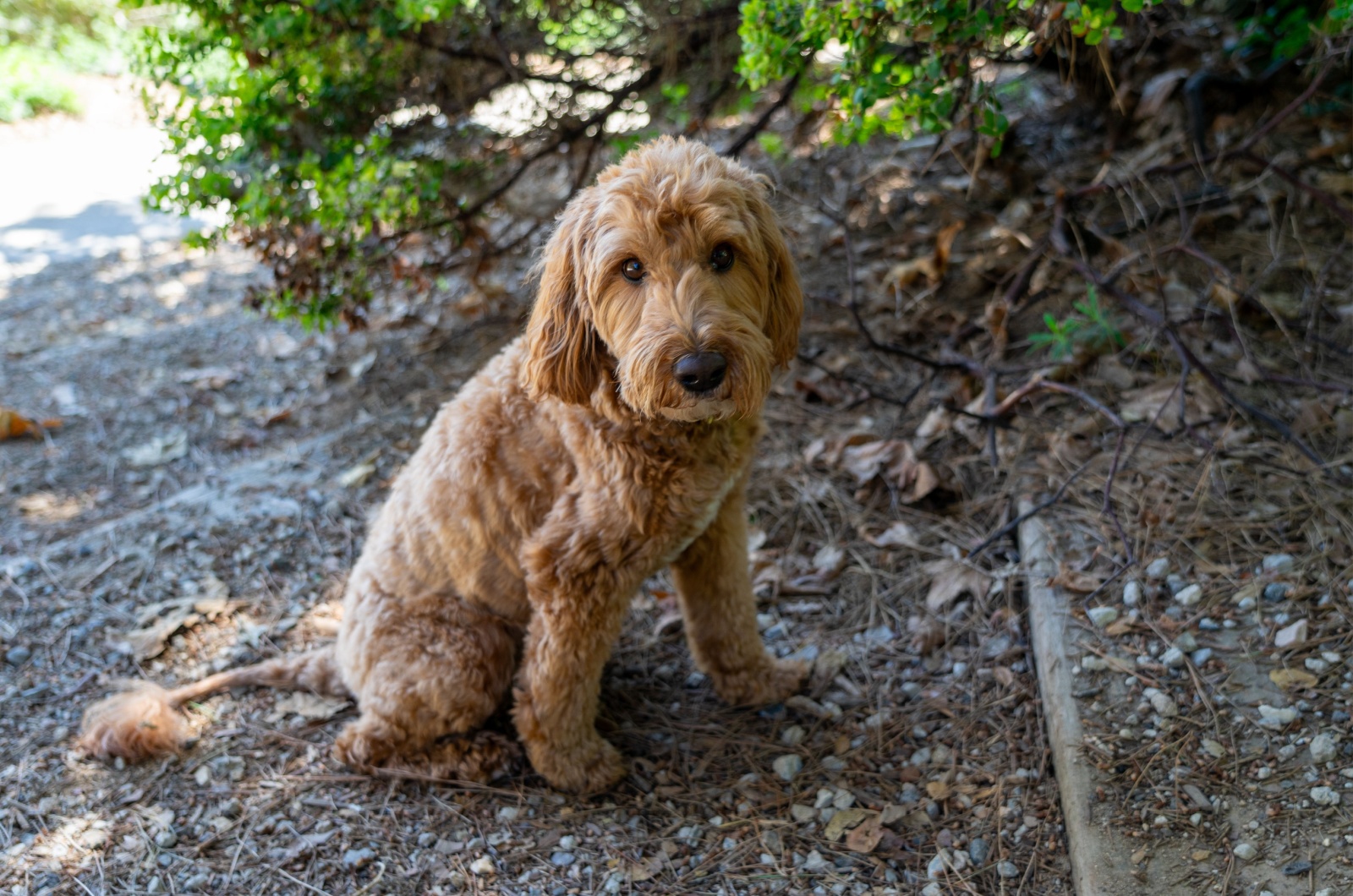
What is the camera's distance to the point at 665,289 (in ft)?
8.67

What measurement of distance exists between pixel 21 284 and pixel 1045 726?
8884 mm

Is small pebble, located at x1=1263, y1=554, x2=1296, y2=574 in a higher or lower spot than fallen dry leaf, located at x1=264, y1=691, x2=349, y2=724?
lower

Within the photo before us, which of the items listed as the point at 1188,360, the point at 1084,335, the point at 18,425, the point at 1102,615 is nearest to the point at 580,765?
the point at 1102,615

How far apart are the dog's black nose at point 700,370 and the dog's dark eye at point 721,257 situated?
1.04 ft

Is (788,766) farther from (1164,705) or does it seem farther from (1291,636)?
(1291,636)

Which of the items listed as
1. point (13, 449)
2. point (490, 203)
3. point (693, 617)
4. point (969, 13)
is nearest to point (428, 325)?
point (490, 203)

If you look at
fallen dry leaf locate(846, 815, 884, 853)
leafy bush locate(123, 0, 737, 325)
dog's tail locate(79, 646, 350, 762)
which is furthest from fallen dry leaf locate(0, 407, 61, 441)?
fallen dry leaf locate(846, 815, 884, 853)

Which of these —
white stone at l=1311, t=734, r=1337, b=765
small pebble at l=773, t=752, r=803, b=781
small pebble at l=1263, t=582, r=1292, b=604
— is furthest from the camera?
small pebble at l=773, t=752, r=803, b=781

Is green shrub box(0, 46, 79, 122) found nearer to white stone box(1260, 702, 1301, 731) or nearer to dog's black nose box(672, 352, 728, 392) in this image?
dog's black nose box(672, 352, 728, 392)

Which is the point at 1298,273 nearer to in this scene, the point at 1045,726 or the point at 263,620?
the point at 1045,726

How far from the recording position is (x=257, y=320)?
7117 mm

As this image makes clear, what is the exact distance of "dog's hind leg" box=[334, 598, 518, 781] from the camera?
3201mm

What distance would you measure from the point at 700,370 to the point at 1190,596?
76.2 inches

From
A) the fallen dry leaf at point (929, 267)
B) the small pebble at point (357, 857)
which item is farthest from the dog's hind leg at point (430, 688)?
the fallen dry leaf at point (929, 267)
